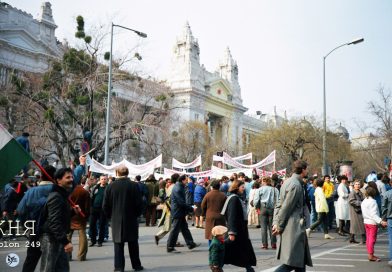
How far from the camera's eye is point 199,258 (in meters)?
10.4

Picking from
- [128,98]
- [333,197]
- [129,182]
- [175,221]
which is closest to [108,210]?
[129,182]

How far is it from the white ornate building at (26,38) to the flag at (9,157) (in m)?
32.2

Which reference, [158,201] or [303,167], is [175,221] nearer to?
[303,167]

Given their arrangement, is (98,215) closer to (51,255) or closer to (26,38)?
(51,255)

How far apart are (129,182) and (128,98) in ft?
67.5

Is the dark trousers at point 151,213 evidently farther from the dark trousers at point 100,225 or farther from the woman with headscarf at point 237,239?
the woman with headscarf at point 237,239

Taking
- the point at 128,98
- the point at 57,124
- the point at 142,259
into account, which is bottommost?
the point at 142,259

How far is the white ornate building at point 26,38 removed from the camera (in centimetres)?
3822

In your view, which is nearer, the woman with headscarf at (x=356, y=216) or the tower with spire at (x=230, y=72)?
the woman with headscarf at (x=356, y=216)

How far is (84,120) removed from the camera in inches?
939

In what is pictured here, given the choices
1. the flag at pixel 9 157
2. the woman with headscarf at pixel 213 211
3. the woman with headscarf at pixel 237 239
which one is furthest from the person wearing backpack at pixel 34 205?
the woman with headscarf at pixel 213 211

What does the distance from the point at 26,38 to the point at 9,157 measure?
37.4 metres

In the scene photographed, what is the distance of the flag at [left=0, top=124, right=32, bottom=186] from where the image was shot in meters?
6.04

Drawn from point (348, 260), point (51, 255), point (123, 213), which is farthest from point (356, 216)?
point (51, 255)
